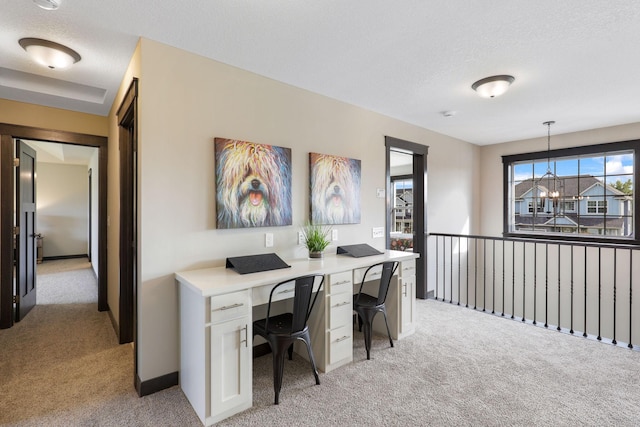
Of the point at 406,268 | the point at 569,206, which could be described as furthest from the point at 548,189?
the point at 406,268

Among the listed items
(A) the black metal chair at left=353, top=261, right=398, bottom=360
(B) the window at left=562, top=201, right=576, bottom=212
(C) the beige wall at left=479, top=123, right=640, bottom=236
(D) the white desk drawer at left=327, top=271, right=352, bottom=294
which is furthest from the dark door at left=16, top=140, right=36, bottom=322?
(B) the window at left=562, top=201, right=576, bottom=212

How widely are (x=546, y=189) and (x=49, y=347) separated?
7.05m

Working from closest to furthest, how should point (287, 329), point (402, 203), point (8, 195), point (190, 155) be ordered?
1. point (287, 329)
2. point (190, 155)
3. point (8, 195)
4. point (402, 203)

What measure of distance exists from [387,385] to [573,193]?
15.5 feet

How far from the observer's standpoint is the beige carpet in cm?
201

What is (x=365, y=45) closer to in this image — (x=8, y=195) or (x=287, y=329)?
(x=287, y=329)

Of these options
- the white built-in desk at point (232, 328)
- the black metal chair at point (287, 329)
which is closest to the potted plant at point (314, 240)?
the white built-in desk at point (232, 328)

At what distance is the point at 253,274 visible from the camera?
231 cm

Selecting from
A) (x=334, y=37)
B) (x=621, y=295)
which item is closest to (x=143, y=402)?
(x=334, y=37)

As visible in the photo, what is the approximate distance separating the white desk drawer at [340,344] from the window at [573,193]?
4.16m

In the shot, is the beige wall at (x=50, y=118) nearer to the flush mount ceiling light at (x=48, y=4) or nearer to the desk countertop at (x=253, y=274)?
the flush mount ceiling light at (x=48, y=4)

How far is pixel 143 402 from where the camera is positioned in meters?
2.15

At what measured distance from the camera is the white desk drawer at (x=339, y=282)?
260 cm

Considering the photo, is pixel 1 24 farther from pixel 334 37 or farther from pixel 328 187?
pixel 328 187
